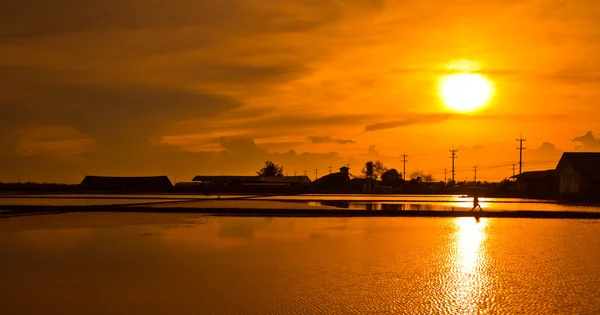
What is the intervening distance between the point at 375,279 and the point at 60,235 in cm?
1183

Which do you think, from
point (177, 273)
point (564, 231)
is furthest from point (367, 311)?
point (564, 231)

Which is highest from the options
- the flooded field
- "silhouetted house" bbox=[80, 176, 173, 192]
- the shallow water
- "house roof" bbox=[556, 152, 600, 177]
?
"house roof" bbox=[556, 152, 600, 177]

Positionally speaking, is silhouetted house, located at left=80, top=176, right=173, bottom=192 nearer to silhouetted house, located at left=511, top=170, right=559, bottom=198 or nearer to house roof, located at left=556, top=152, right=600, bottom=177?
silhouetted house, located at left=511, top=170, right=559, bottom=198

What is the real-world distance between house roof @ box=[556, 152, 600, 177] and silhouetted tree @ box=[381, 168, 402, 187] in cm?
5283

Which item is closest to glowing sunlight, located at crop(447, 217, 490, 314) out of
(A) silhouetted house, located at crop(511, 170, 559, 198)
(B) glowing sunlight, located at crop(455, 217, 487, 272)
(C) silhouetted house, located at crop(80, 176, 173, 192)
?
(B) glowing sunlight, located at crop(455, 217, 487, 272)

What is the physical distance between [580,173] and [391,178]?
226ft

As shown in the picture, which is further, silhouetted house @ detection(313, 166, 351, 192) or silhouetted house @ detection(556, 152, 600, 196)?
silhouetted house @ detection(313, 166, 351, 192)

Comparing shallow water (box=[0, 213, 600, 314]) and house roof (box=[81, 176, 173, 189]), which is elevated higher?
house roof (box=[81, 176, 173, 189])

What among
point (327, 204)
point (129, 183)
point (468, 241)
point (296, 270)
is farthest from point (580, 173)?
point (129, 183)

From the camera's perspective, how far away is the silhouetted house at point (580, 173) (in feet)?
174

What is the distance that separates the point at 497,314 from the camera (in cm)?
853

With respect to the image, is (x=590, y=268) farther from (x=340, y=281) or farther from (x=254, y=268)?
(x=254, y=268)

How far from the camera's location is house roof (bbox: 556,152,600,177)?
2127 inches

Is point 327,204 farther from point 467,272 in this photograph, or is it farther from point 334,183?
point 334,183
